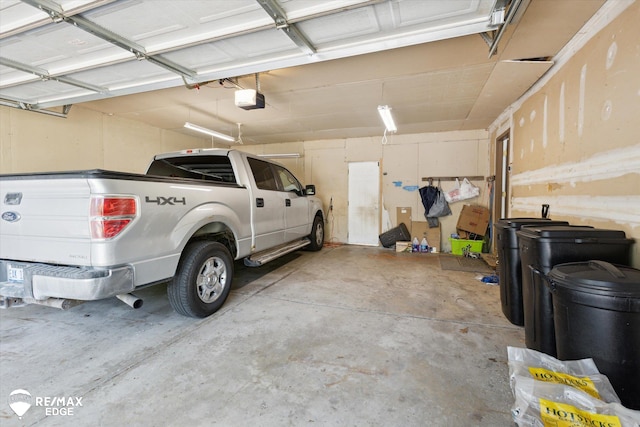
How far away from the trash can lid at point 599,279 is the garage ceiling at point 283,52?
174 centimetres

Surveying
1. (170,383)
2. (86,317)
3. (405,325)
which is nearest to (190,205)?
(170,383)

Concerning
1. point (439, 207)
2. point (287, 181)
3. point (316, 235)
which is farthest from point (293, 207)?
point (439, 207)

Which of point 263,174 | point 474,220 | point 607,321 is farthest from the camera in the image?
point 474,220

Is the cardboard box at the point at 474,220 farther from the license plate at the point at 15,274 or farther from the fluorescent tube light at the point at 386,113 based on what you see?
Result: the license plate at the point at 15,274

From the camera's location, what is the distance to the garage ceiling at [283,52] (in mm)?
2031

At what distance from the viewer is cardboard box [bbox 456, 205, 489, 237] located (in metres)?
5.60

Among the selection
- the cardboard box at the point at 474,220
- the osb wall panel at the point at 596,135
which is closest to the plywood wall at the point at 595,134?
the osb wall panel at the point at 596,135

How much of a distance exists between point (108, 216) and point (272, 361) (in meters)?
1.53

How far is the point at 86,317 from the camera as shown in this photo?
2725mm

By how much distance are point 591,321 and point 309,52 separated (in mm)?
2754

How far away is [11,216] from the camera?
6.93ft

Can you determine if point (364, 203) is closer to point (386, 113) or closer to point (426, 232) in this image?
point (426, 232)

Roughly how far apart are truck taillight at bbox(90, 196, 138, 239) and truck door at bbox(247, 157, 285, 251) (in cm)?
157

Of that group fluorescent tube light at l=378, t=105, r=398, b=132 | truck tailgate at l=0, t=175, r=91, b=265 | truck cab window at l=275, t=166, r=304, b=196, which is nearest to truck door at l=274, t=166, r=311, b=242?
truck cab window at l=275, t=166, r=304, b=196
